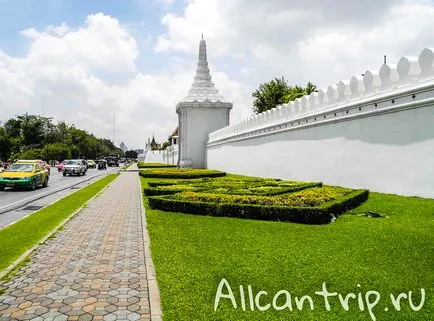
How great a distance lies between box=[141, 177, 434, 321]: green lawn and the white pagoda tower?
2768cm

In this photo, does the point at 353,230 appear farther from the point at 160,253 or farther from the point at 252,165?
the point at 252,165

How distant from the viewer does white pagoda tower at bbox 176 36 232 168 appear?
3581 centimetres

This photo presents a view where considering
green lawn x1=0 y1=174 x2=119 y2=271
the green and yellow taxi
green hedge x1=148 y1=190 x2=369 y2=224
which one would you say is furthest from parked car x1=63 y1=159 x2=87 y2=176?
green hedge x1=148 y1=190 x2=369 y2=224

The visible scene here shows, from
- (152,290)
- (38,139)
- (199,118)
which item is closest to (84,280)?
(152,290)

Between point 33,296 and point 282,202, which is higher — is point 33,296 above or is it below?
below

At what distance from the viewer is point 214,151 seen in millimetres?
32625

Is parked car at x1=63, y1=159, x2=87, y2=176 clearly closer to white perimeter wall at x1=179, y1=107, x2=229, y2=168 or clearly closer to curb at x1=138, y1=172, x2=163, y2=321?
white perimeter wall at x1=179, y1=107, x2=229, y2=168

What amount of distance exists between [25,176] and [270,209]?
52.7 ft

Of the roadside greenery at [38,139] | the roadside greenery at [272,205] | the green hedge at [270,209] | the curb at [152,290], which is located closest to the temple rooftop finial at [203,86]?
the roadside greenery at [272,205]

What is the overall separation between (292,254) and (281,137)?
1250 cm

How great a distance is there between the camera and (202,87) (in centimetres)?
3684

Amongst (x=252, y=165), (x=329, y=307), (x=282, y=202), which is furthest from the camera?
(x=252, y=165)

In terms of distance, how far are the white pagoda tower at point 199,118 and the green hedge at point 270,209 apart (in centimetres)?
2523

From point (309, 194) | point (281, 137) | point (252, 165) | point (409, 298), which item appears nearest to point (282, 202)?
point (309, 194)
